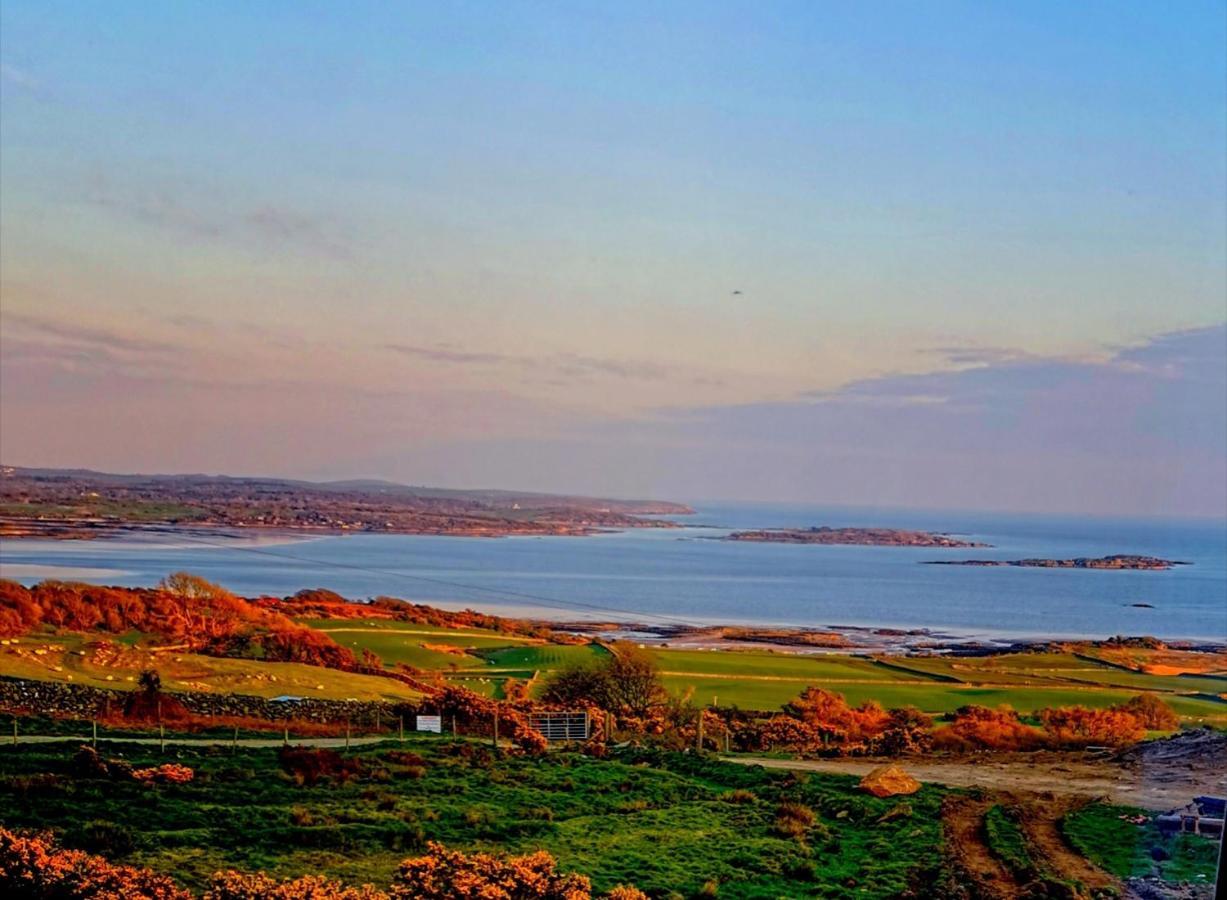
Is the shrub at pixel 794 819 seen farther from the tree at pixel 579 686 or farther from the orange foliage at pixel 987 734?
the tree at pixel 579 686

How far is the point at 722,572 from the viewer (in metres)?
12.5

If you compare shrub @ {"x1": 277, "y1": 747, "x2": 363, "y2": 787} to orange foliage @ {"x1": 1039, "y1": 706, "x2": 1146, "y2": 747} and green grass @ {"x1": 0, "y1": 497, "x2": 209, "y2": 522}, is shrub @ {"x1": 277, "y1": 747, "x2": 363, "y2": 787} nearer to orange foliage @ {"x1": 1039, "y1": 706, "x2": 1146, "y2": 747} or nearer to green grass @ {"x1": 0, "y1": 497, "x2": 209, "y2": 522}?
green grass @ {"x1": 0, "y1": 497, "x2": 209, "y2": 522}

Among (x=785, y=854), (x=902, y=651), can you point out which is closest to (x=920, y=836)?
(x=785, y=854)

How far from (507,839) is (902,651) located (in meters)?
5.27

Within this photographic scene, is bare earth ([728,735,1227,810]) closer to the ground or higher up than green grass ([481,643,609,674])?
closer to the ground

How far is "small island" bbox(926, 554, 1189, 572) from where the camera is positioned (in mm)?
8031

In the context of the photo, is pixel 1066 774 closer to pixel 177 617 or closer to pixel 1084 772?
pixel 1084 772

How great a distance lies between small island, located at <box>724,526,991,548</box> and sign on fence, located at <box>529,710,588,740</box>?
16.2ft

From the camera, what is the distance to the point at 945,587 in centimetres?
1594

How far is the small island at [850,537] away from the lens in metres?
13.0

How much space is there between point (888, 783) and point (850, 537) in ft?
22.8

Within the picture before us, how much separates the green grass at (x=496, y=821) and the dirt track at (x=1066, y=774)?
466mm

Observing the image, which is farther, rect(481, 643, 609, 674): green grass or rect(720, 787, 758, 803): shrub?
rect(481, 643, 609, 674): green grass

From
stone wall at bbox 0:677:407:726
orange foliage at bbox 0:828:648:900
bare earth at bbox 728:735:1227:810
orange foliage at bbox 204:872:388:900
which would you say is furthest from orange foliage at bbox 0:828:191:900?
bare earth at bbox 728:735:1227:810
